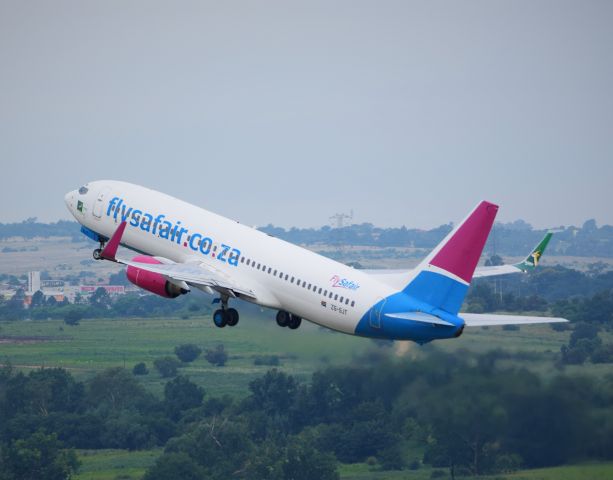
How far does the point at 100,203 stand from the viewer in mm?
93188

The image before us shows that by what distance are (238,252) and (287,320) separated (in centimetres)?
634

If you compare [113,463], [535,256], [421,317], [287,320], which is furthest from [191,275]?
[113,463]

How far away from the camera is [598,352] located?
14350 cm

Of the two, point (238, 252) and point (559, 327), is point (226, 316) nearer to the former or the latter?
point (238, 252)

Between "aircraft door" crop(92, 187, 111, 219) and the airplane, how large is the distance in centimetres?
10

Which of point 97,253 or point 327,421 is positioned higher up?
point 97,253

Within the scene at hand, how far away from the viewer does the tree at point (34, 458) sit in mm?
169250

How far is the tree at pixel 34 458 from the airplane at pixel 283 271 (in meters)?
80.1

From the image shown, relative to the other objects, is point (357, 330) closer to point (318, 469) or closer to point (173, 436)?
point (318, 469)

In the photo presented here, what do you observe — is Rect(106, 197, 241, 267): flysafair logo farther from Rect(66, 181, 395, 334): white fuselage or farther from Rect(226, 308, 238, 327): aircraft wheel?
Rect(226, 308, 238, 327): aircraft wheel

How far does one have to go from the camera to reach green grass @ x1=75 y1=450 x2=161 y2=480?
549 ft

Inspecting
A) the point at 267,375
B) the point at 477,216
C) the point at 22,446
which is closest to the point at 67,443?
the point at 22,446

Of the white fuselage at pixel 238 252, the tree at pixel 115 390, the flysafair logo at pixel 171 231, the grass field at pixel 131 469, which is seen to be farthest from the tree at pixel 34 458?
the flysafair logo at pixel 171 231

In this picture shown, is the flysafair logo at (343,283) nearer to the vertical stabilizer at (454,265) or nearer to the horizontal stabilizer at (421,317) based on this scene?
the vertical stabilizer at (454,265)
